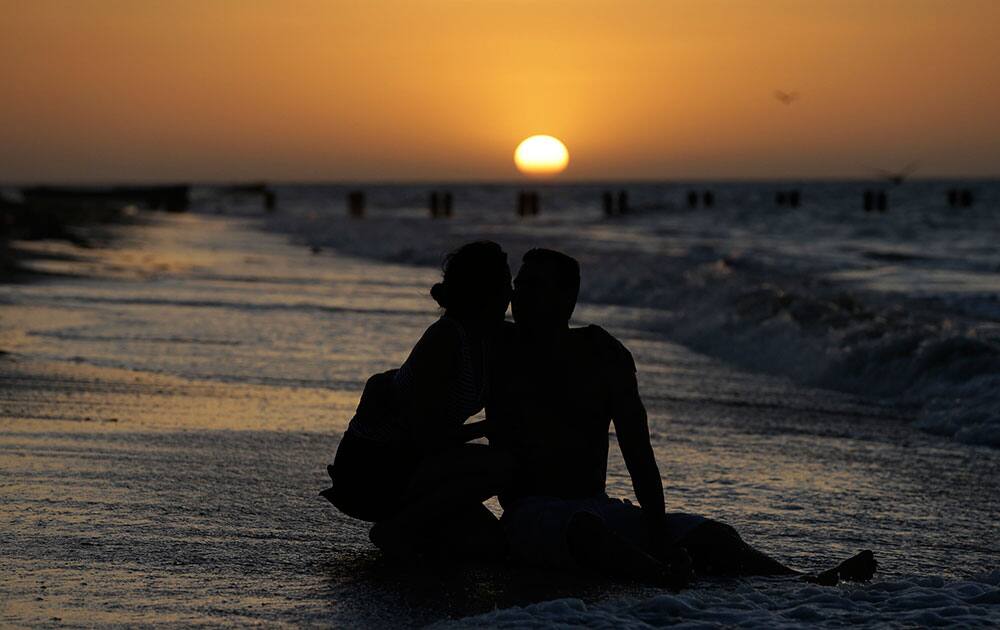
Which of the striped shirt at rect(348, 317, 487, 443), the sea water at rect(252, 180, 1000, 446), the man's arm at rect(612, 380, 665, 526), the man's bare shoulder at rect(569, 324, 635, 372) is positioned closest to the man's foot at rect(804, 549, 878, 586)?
A: the man's arm at rect(612, 380, 665, 526)

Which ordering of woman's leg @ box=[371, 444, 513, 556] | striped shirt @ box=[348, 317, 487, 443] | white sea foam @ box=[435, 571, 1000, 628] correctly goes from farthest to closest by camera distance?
1. woman's leg @ box=[371, 444, 513, 556]
2. striped shirt @ box=[348, 317, 487, 443]
3. white sea foam @ box=[435, 571, 1000, 628]

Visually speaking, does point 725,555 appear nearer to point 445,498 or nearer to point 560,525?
point 560,525

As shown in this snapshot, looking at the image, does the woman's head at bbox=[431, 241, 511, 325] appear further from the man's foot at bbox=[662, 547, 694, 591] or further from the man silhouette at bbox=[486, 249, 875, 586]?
the man's foot at bbox=[662, 547, 694, 591]

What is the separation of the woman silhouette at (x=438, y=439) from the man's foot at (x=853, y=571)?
1.05 metres

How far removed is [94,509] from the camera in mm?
4742

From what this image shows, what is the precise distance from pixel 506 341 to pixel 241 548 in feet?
3.71

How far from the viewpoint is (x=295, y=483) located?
17.9 feet

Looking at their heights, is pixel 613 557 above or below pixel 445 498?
below

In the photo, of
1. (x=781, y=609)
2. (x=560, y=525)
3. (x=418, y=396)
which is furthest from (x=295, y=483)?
(x=781, y=609)

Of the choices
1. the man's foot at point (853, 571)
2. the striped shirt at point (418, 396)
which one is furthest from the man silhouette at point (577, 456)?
the striped shirt at point (418, 396)

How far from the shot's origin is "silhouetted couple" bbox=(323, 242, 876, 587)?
408 centimetres

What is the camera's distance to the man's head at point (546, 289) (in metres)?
4.13

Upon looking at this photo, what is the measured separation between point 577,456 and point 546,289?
573mm

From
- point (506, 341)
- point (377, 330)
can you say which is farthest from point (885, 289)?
point (506, 341)
